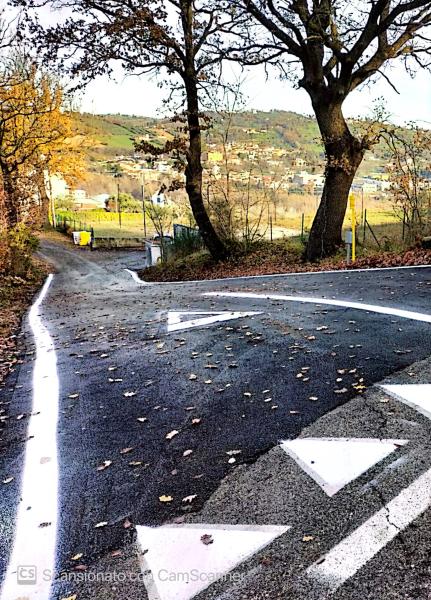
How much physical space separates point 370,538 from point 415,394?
165 cm

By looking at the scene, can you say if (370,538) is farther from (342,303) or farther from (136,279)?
(136,279)

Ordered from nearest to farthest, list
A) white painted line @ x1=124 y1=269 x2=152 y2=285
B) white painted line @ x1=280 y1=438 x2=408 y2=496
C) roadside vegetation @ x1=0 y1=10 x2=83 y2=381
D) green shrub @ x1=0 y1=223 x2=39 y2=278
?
1. white painted line @ x1=280 y1=438 x2=408 y2=496
2. roadside vegetation @ x1=0 y1=10 x2=83 y2=381
3. green shrub @ x1=0 y1=223 x2=39 y2=278
4. white painted line @ x1=124 y1=269 x2=152 y2=285

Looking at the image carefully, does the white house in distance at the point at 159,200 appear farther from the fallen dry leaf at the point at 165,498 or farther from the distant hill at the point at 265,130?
the fallen dry leaf at the point at 165,498

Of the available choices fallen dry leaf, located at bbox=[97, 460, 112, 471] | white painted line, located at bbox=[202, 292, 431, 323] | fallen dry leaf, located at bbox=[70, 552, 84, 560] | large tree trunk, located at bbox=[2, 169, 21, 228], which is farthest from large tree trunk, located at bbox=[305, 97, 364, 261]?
fallen dry leaf, located at bbox=[70, 552, 84, 560]

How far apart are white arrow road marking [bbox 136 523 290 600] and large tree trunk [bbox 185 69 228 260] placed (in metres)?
16.0

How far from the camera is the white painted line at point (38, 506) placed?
2375 millimetres

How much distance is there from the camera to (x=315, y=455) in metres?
3.08

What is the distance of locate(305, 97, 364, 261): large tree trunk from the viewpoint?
564 inches

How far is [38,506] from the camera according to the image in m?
2.99

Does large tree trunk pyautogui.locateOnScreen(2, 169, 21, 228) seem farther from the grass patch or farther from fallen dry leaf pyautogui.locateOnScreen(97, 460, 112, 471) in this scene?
fallen dry leaf pyautogui.locateOnScreen(97, 460, 112, 471)

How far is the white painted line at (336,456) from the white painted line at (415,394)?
50 centimetres

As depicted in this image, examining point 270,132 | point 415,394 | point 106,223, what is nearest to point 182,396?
point 415,394

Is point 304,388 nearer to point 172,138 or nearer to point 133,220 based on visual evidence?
point 172,138

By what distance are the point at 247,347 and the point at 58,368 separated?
210cm
